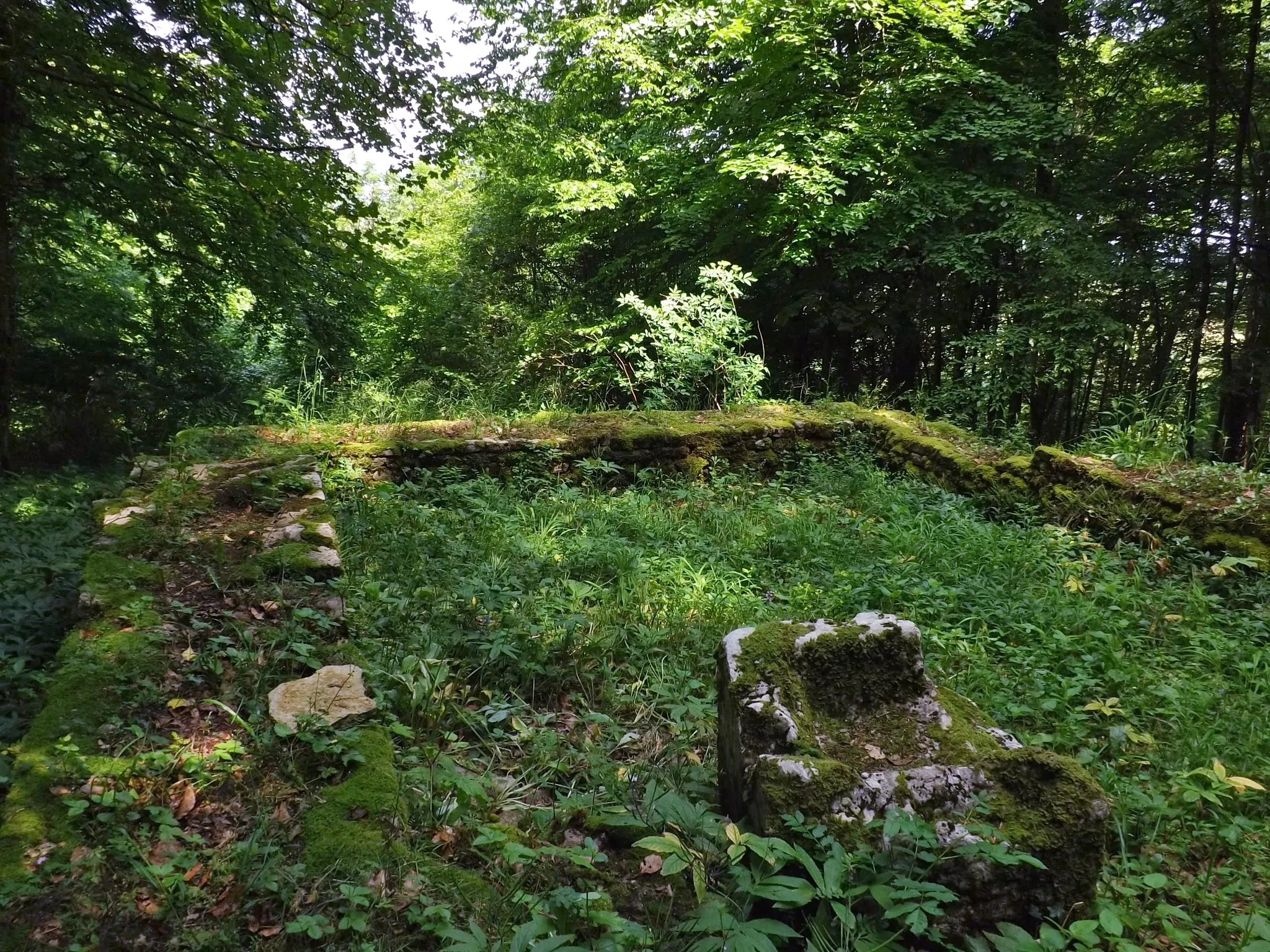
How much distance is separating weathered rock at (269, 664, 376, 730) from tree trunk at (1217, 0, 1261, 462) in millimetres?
8735

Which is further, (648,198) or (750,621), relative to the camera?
(648,198)

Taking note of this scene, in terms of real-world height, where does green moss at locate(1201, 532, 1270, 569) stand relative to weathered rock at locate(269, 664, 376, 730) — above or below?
above

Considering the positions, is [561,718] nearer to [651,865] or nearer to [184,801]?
[651,865]

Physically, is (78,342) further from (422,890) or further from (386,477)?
(422,890)

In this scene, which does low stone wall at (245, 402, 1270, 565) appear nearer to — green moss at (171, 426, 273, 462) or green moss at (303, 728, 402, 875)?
green moss at (171, 426, 273, 462)

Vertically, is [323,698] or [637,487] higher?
[637,487]

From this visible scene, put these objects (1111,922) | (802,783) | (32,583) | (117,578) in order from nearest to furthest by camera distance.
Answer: (1111,922) < (802,783) < (117,578) < (32,583)

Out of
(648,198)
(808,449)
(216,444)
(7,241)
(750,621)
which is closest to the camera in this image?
(750,621)

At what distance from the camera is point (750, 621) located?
11.9 ft

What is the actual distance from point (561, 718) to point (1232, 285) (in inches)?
384

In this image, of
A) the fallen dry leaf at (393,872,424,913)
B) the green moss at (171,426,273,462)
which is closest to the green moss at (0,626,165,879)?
the fallen dry leaf at (393,872,424,913)

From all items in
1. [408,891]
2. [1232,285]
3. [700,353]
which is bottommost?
[408,891]

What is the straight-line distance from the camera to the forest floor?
160cm

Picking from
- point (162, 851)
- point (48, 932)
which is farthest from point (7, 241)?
point (48, 932)
